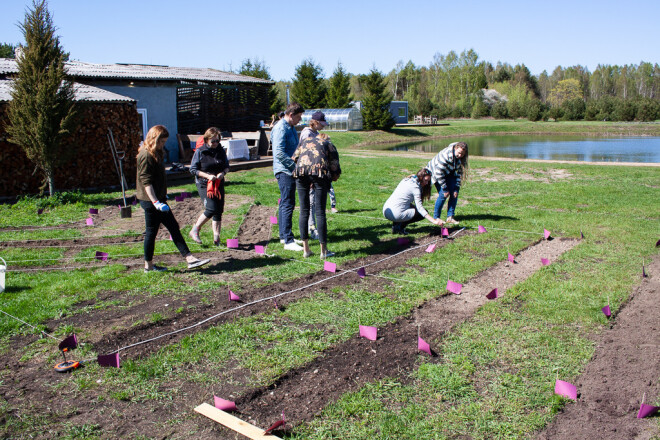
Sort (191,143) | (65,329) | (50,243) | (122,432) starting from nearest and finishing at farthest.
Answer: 1. (122,432)
2. (65,329)
3. (50,243)
4. (191,143)

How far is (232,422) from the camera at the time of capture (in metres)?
3.01

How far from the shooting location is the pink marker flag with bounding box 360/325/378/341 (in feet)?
13.5

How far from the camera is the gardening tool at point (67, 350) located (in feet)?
11.9

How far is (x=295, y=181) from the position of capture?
21.8 ft

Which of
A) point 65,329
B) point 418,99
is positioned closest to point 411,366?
point 65,329

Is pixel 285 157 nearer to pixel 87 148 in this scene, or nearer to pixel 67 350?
pixel 67 350

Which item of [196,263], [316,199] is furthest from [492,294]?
[196,263]

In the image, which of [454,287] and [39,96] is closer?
[454,287]

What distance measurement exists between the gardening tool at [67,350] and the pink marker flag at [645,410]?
377cm

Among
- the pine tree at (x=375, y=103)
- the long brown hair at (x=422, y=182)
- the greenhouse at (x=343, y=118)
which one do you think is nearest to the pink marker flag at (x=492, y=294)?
the long brown hair at (x=422, y=182)

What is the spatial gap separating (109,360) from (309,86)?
41.2 metres

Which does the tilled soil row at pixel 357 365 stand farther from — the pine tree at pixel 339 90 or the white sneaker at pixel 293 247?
the pine tree at pixel 339 90

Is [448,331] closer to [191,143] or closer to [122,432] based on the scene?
[122,432]

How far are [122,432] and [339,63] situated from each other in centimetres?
4351
